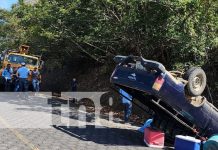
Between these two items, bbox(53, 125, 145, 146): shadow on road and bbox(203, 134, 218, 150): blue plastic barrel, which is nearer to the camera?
bbox(203, 134, 218, 150): blue plastic barrel

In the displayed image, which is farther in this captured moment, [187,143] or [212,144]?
[187,143]

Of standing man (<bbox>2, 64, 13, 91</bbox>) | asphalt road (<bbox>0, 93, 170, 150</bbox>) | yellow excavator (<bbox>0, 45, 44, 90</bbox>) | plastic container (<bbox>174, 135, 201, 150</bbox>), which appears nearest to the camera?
plastic container (<bbox>174, 135, 201, 150</bbox>)

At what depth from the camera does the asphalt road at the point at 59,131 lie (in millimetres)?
9625

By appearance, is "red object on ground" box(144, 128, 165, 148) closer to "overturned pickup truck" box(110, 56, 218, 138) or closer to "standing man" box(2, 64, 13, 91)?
"overturned pickup truck" box(110, 56, 218, 138)

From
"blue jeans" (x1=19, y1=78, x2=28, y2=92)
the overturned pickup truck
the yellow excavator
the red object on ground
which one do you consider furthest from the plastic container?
the yellow excavator

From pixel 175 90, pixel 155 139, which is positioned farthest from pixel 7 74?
pixel 175 90

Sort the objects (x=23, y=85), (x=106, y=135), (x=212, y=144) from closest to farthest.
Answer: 1. (x=212, y=144)
2. (x=106, y=135)
3. (x=23, y=85)

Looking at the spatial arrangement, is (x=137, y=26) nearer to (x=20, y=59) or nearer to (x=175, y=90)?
(x=175, y=90)

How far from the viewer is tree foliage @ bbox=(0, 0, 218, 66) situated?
46.8 feet

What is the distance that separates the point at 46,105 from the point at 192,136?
8268mm

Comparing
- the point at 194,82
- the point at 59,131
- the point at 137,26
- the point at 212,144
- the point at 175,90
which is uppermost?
the point at 137,26

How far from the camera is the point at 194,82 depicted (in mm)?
9789

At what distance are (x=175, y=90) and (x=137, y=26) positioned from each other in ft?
21.6

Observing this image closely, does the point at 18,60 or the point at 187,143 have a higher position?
the point at 18,60
